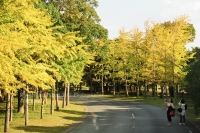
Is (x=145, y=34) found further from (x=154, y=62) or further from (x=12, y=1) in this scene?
(x=12, y=1)

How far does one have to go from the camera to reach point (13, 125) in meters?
18.5

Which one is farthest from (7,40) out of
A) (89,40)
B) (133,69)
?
(133,69)

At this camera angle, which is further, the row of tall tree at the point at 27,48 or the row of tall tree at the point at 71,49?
the row of tall tree at the point at 71,49

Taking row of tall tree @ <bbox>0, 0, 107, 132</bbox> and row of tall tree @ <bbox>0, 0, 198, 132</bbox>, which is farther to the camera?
row of tall tree @ <bbox>0, 0, 198, 132</bbox>

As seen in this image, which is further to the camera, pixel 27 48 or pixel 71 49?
pixel 71 49

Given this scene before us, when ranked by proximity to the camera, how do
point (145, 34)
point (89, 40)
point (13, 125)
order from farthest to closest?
1. point (145, 34)
2. point (89, 40)
3. point (13, 125)

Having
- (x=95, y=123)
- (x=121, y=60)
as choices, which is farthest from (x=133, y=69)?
(x=95, y=123)

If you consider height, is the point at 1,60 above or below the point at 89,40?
below

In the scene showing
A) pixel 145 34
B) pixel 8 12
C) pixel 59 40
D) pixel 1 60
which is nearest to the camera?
pixel 1 60

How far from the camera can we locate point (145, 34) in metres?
46.4

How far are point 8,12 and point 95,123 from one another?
40.2 ft

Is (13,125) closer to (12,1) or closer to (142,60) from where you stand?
(12,1)

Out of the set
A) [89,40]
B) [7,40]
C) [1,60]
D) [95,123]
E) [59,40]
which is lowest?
[95,123]

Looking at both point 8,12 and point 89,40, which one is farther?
point 89,40
